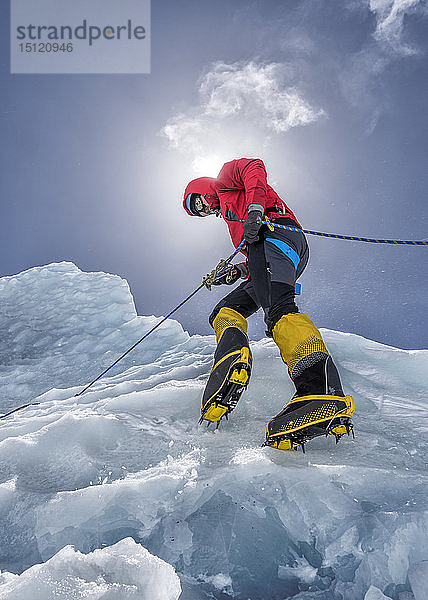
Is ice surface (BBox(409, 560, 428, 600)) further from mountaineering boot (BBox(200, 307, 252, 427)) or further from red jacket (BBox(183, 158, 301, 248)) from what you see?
red jacket (BBox(183, 158, 301, 248))

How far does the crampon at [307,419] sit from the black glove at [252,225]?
1.01m

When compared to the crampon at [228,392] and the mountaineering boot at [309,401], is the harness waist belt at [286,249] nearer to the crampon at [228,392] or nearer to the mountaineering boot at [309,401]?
the mountaineering boot at [309,401]

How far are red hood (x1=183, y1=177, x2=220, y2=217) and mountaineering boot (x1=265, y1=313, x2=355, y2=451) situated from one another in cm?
147

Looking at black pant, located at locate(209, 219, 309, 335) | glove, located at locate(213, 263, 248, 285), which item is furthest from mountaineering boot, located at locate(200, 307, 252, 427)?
glove, located at locate(213, 263, 248, 285)

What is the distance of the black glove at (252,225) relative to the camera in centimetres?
220

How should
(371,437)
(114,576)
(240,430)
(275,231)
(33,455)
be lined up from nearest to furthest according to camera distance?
(114,576) → (33,455) → (371,437) → (240,430) → (275,231)

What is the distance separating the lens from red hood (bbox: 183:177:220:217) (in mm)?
2980

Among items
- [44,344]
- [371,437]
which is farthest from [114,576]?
[44,344]

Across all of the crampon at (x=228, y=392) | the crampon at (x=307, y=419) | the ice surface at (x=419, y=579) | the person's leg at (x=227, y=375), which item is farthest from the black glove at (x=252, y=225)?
the ice surface at (x=419, y=579)

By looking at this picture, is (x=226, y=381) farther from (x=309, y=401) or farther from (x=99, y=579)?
(x=99, y=579)

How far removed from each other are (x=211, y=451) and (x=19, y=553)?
0.82 metres

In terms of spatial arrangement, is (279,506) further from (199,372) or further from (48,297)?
(48,297)

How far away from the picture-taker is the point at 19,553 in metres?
1.25

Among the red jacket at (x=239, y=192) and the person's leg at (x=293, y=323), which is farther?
the red jacket at (x=239, y=192)
